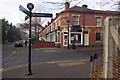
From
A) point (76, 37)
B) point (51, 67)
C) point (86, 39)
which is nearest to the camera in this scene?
point (51, 67)

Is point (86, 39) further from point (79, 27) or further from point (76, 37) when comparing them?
point (79, 27)

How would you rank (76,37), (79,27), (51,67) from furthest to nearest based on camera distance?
(76,37)
(79,27)
(51,67)

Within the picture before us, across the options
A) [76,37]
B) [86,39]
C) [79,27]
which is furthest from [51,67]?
[86,39]

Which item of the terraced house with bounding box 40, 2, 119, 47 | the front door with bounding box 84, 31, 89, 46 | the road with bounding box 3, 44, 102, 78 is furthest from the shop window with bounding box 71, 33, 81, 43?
the road with bounding box 3, 44, 102, 78

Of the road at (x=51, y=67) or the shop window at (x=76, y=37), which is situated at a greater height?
the shop window at (x=76, y=37)

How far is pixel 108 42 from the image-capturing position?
8.35 ft

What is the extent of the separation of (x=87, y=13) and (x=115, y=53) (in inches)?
726

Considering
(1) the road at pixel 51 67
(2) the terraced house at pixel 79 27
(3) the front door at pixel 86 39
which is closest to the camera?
(1) the road at pixel 51 67

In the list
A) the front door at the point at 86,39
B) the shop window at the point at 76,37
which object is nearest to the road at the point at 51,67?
the shop window at the point at 76,37

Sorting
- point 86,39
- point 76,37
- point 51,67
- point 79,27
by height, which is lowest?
point 51,67

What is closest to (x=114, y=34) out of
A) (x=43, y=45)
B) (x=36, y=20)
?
(x=43, y=45)

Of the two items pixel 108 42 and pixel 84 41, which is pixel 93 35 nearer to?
pixel 84 41

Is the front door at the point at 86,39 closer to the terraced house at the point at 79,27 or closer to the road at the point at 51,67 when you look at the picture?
the terraced house at the point at 79,27

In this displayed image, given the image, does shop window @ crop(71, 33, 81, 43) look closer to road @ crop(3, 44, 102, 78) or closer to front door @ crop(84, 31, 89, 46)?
front door @ crop(84, 31, 89, 46)
